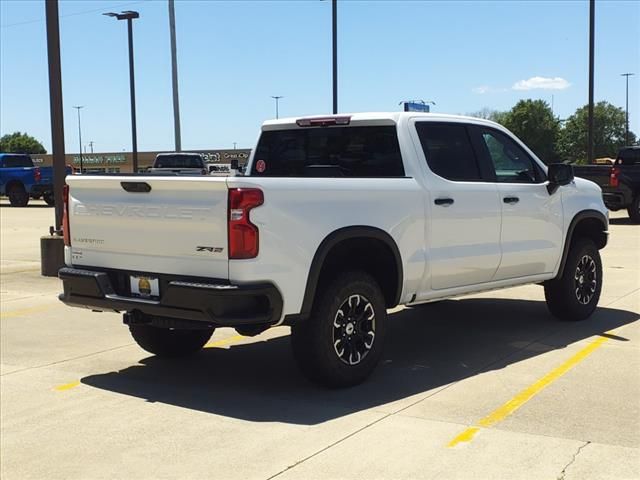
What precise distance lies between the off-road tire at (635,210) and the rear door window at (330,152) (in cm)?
1557

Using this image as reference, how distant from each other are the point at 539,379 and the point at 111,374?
A: 132 inches

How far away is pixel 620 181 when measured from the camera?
779 inches

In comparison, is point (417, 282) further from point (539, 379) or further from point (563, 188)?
point (563, 188)

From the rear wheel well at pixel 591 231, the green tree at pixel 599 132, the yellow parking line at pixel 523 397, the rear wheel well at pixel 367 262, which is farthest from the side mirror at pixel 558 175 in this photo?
the green tree at pixel 599 132

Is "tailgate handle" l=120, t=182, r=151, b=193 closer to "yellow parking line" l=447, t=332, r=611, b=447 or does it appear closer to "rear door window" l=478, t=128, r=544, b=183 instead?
"yellow parking line" l=447, t=332, r=611, b=447

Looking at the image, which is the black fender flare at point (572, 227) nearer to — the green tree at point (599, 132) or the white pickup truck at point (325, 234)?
the white pickup truck at point (325, 234)

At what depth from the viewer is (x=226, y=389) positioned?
572 cm

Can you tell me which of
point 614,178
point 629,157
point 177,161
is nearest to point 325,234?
point 614,178

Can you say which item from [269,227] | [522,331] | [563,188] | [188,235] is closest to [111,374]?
[188,235]

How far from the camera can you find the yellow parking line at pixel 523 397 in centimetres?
456

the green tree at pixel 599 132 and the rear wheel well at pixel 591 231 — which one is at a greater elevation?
the green tree at pixel 599 132

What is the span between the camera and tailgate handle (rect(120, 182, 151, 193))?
5320 mm

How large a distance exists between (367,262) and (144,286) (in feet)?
5.62

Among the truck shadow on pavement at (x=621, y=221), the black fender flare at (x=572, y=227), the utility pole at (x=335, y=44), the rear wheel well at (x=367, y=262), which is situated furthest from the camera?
the utility pole at (x=335, y=44)
